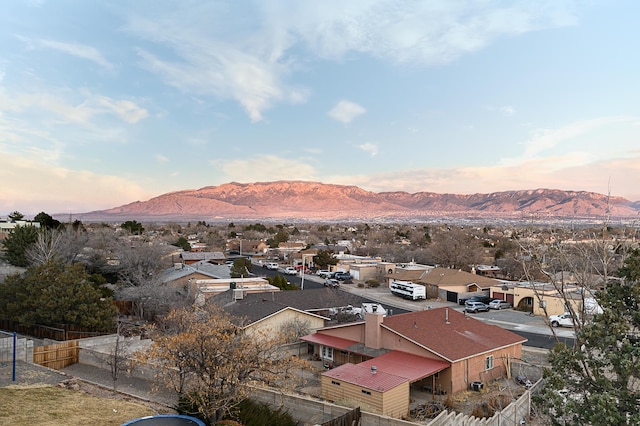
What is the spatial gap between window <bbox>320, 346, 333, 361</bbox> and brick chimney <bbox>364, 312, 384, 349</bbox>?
2433 millimetres

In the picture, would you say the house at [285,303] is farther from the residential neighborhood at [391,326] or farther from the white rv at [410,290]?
the white rv at [410,290]

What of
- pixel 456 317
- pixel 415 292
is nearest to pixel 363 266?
pixel 415 292

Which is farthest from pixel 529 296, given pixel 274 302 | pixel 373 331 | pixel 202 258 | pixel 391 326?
pixel 202 258

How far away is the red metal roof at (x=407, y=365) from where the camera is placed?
22.2 meters

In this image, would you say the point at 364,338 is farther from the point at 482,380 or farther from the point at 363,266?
the point at 363,266

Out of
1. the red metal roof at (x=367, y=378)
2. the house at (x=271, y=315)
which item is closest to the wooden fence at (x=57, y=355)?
the house at (x=271, y=315)

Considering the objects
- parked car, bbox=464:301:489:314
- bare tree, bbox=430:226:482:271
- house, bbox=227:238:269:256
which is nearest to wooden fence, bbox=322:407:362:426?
parked car, bbox=464:301:489:314

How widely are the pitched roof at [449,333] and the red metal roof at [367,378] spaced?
3672mm

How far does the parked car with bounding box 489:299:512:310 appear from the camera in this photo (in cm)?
4791

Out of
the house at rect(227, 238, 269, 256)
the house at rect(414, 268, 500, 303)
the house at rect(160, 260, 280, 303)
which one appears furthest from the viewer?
the house at rect(227, 238, 269, 256)

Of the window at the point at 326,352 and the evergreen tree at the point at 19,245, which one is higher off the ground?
the evergreen tree at the point at 19,245

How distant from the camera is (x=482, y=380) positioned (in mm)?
25016

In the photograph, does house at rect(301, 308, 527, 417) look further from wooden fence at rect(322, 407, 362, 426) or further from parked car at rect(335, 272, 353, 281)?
parked car at rect(335, 272, 353, 281)

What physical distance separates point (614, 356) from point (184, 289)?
36542mm
